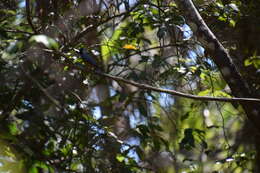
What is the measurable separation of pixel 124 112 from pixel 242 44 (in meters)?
1.52

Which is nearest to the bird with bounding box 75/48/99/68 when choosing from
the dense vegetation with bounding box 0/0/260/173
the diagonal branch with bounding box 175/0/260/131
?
the dense vegetation with bounding box 0/0/260/173

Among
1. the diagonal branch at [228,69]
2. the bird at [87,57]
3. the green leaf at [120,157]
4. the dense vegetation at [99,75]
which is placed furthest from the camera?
the green leaf at [120,157]

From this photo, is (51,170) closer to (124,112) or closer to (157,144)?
(157,144)

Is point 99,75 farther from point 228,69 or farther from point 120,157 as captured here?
point 228,69

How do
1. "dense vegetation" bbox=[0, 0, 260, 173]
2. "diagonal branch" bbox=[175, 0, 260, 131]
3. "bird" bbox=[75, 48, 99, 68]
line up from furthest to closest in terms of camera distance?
"bird" bbox=[75, 48, 99, 68] → "dense vegetation" bbox=[0, 0, 260, 173] → "diagonal branch" bbox=[175, 0, 260, 131]

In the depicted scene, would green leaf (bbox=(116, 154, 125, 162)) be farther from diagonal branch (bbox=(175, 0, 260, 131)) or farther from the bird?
diagonal branch (bbox=(175, 0, 260, 131))

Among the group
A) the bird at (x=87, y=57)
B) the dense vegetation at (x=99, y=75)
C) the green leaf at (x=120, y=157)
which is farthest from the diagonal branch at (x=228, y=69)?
the green leaf at (x=120, y=157)

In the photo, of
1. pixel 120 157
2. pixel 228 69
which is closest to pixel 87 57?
pixel 120 157

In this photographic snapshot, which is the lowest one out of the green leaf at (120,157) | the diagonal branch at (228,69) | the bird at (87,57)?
the green leaf at (120,157)

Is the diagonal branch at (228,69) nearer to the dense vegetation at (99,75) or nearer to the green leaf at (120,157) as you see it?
the dense vegetation at (99,75)

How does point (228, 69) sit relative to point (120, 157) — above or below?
above

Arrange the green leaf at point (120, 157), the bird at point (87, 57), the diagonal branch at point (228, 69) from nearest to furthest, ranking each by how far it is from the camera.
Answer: the diagonal branch at point (228, 69) < the bird at point (87, 57) < the green leaf at point (120, 157)

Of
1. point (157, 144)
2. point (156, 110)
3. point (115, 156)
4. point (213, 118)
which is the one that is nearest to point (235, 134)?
point (213, 118)

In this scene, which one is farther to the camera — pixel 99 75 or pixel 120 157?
pixel 120 157
